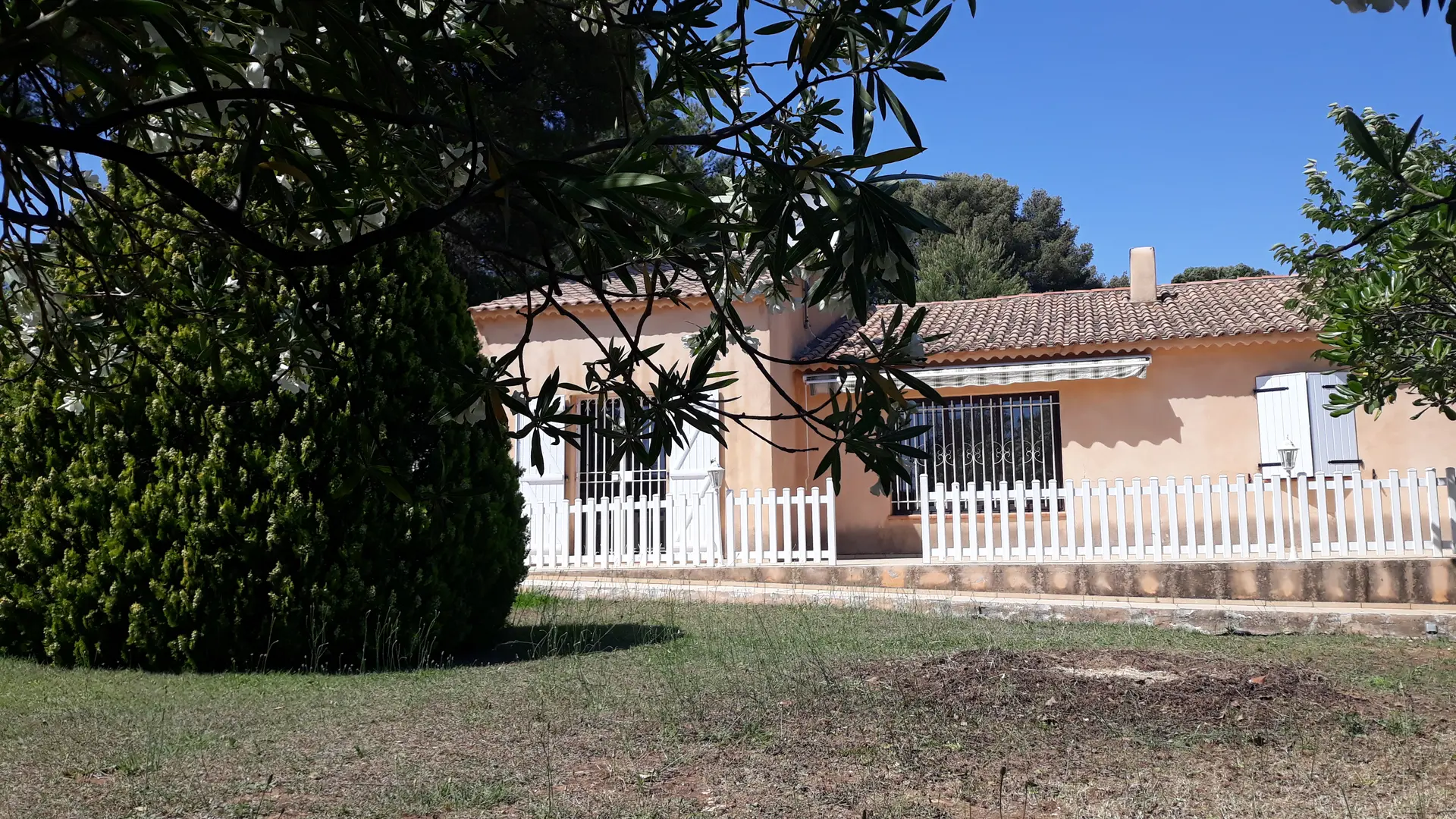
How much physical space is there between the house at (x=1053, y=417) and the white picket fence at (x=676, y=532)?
9 centimetres

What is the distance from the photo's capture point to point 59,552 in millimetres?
7523

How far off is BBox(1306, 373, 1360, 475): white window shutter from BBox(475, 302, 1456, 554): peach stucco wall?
14 cm

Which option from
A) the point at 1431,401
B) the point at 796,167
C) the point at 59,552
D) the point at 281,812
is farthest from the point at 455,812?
the point at 1431,401

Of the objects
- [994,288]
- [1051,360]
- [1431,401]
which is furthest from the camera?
[994,288]

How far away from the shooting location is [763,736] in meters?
5.26

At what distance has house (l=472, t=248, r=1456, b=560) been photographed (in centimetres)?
1492

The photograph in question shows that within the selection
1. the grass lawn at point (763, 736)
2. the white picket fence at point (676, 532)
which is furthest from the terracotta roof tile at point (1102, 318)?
the grass lawn at point (763, 736)

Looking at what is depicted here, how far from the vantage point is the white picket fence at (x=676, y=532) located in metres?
13.9

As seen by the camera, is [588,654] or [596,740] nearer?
[596,740]

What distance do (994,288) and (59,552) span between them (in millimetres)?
25707

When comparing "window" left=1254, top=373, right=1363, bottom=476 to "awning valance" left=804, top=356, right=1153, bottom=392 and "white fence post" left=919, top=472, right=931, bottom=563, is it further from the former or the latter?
"white fence post" left=919, top=472, right=931, bottom=563

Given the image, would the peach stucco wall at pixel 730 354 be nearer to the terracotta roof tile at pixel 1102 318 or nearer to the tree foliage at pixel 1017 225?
the terracotta roof tile at pixel 1102 318

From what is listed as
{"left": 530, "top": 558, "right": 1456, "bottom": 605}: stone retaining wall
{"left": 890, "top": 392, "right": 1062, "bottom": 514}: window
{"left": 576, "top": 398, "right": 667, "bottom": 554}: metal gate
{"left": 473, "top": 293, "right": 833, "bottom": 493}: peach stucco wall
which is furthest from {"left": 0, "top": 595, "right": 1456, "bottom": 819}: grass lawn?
{"left": 890, "top": 392, "right": 1062, "bottom": 514}: window

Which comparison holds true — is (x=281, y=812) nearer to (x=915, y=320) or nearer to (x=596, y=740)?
(x=596, y=740)
